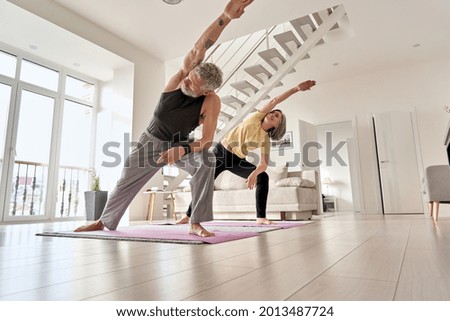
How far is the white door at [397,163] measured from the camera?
5.48 meters

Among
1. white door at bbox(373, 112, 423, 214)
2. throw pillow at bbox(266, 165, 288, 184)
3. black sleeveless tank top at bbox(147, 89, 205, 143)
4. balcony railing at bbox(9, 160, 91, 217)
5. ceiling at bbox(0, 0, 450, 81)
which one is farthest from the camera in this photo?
white door at bbox(373, 112, 423, 214)

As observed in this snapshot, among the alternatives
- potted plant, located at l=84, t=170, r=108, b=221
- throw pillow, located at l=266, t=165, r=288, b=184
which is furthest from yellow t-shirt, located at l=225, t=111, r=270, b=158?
potted plant, located at l=84, t=170, r=108, b=221

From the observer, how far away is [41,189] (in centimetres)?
504

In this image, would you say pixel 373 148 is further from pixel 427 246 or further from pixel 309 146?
pixel 427 246

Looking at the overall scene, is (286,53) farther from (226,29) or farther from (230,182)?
(230,182)

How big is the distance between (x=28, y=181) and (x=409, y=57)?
7205 mm

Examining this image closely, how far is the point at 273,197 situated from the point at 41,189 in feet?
13.0

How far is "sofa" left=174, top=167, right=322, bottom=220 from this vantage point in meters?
3.70

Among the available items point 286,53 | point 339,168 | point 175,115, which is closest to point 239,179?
point 286,53

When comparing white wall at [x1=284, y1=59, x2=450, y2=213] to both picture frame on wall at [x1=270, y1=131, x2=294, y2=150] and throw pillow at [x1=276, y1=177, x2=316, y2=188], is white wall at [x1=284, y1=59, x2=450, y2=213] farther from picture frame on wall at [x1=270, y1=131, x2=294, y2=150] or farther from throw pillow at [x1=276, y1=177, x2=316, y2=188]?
throw pillow at [x1=276, y1=177, x2=316, y2=188]

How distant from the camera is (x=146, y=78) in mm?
5176

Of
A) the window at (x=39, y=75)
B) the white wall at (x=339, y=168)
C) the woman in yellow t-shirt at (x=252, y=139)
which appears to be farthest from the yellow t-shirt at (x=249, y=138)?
the white wall at (x=339, y=168)

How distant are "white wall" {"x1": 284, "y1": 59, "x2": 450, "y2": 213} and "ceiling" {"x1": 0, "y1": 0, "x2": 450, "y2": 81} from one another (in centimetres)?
43
